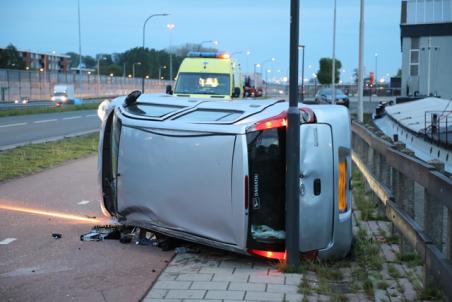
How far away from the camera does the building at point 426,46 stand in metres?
60.1

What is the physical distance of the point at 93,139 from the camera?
21.6m

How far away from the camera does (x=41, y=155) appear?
16.0 m

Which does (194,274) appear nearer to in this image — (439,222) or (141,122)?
(141,122)

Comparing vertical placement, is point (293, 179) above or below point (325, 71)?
below

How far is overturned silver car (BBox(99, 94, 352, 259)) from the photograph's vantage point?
6008 mm

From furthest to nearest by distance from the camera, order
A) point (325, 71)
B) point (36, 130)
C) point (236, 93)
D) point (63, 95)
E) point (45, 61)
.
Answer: point (45, 61) → point (325, 71) → point (63, 95) → point (36, 130) → point (236, 93)

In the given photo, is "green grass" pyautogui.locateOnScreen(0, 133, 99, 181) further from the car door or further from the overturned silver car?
the car door

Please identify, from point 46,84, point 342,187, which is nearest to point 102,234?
point 342,187

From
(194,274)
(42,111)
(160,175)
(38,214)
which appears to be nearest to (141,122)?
(160,175)

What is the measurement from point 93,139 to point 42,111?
22.1m

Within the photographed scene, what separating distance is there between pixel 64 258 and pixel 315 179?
2706 mm

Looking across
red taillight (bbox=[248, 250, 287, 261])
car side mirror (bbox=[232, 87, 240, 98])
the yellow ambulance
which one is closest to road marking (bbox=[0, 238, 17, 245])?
red taillight (bbox=[248, 250, 287, 261])

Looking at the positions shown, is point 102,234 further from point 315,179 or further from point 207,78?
point 207,78

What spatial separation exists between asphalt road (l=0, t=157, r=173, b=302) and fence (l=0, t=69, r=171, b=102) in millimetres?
58219
